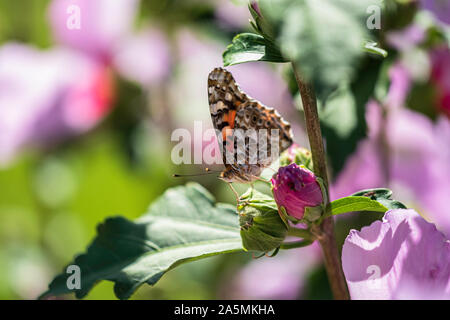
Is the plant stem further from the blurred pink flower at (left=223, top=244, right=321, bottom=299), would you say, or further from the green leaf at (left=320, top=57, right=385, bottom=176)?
the blurred pink flower at (left=223, top=244, right=321, bottom=299)

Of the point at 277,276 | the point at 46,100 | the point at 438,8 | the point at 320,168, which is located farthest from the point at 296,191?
the point at 46,100

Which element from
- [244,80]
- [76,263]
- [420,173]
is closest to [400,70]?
[420,173]

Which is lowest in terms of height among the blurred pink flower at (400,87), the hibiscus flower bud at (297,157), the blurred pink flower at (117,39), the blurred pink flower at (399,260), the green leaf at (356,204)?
the blurred pink flower at (399,260)

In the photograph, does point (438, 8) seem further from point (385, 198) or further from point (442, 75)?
point (385, 198)

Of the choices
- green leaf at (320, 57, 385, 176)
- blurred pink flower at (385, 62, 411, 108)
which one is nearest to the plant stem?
green leaf at (320, 57, 385, 176)

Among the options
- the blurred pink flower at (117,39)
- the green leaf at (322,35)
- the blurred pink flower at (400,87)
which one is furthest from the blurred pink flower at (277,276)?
the green leaf at (322,35)

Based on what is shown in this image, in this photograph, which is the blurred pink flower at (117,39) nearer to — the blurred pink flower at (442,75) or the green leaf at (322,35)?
the blurred pink flower at (442,75)

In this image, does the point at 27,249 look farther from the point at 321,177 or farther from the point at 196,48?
the point at 321,177
